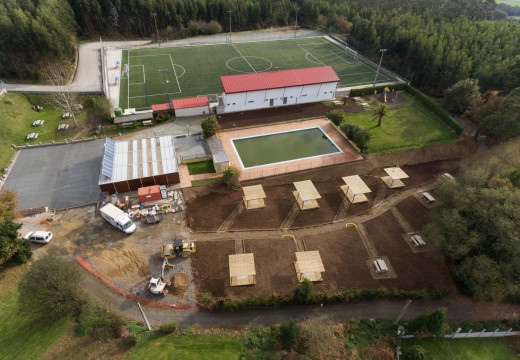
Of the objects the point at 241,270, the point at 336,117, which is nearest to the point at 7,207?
the point at 241,270

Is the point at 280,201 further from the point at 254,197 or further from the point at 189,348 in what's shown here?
the point at 189,348

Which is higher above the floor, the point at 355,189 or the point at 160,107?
the point at 160,107

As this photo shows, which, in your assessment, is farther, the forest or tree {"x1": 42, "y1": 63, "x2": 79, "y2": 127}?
the forest

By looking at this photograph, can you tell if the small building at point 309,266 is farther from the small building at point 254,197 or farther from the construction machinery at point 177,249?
the construction machinery at point 177,249

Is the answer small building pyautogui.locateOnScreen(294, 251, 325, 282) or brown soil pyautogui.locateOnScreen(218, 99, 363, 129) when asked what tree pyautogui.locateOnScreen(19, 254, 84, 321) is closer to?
small building pyautogui.locateOnScreen(294, 251, 325, 282)

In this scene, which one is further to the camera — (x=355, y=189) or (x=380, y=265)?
(x=355, y=189)

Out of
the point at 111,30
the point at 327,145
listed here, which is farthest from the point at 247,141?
the point at 111,30

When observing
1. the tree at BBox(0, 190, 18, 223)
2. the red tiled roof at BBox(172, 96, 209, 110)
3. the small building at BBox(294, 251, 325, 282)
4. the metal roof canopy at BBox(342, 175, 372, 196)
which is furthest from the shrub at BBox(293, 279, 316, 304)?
the red tiled roof at BBox(172, 96, 209, 110)
